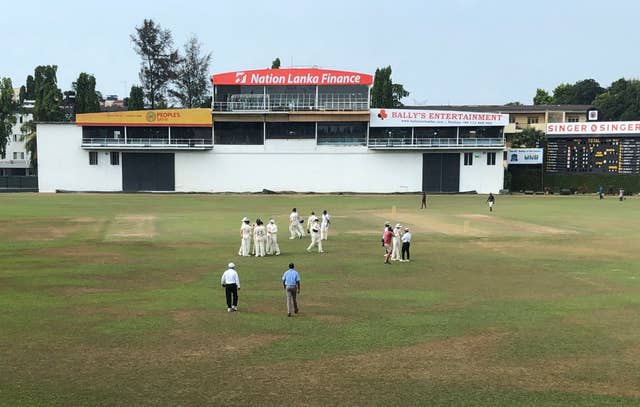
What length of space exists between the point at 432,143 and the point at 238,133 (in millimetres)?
26107

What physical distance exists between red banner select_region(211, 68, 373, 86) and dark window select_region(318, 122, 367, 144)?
5.56 meters

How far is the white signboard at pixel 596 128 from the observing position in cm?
7569

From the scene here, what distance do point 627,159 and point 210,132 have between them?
177ft

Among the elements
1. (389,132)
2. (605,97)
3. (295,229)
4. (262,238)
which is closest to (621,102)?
(605,97)

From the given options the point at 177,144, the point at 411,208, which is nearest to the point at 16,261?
the point at 411,208

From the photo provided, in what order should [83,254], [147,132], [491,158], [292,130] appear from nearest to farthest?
[83,254] < [147,132] < [491,158] < [292,130]

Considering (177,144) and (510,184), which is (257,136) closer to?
(177,144)

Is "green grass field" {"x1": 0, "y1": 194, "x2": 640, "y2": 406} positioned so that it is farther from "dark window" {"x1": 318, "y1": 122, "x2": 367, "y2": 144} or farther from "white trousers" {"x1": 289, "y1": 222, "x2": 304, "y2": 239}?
"dark window" {"x1": 318, "y1": 122, "x2": 367, "y2": 144}

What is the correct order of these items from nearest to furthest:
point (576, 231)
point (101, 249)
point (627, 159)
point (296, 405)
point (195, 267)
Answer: point (296, 405), point (195, 267), point (101, 249), point (576, 231), point (627, 159)

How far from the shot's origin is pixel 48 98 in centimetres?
8694

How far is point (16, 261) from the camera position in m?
25.2

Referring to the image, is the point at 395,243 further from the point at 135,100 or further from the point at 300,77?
the point at 135,100

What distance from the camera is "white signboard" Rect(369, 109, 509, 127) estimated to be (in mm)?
80188

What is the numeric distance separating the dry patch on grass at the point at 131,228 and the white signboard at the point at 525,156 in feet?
180
